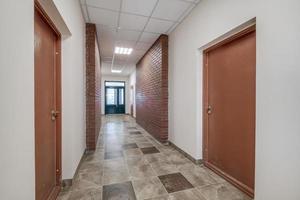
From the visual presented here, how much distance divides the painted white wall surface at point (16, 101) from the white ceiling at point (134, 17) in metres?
2.07

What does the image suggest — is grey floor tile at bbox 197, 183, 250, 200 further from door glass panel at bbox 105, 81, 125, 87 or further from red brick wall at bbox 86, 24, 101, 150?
door glass panel at bbox 105, 81, 125, 87

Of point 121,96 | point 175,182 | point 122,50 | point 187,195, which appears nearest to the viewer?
point 187,195

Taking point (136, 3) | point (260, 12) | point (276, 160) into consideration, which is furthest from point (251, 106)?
point (136, 3)

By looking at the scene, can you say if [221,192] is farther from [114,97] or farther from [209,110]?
[114,97]

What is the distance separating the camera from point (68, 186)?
206 cm

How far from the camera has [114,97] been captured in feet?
37.5

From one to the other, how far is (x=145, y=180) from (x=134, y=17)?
3.21m

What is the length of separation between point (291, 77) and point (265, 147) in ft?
2.47

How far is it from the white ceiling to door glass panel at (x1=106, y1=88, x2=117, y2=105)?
278 inches

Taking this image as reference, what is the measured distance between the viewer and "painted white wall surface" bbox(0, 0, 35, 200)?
2.61ft

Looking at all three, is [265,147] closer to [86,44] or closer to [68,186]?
[68,186]

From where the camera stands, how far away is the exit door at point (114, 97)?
11.2 meters

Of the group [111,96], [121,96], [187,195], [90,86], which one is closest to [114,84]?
[111,96]

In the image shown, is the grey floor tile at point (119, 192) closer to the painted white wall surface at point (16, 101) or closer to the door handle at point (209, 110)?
the painted white wall surface at point (16, 101)
